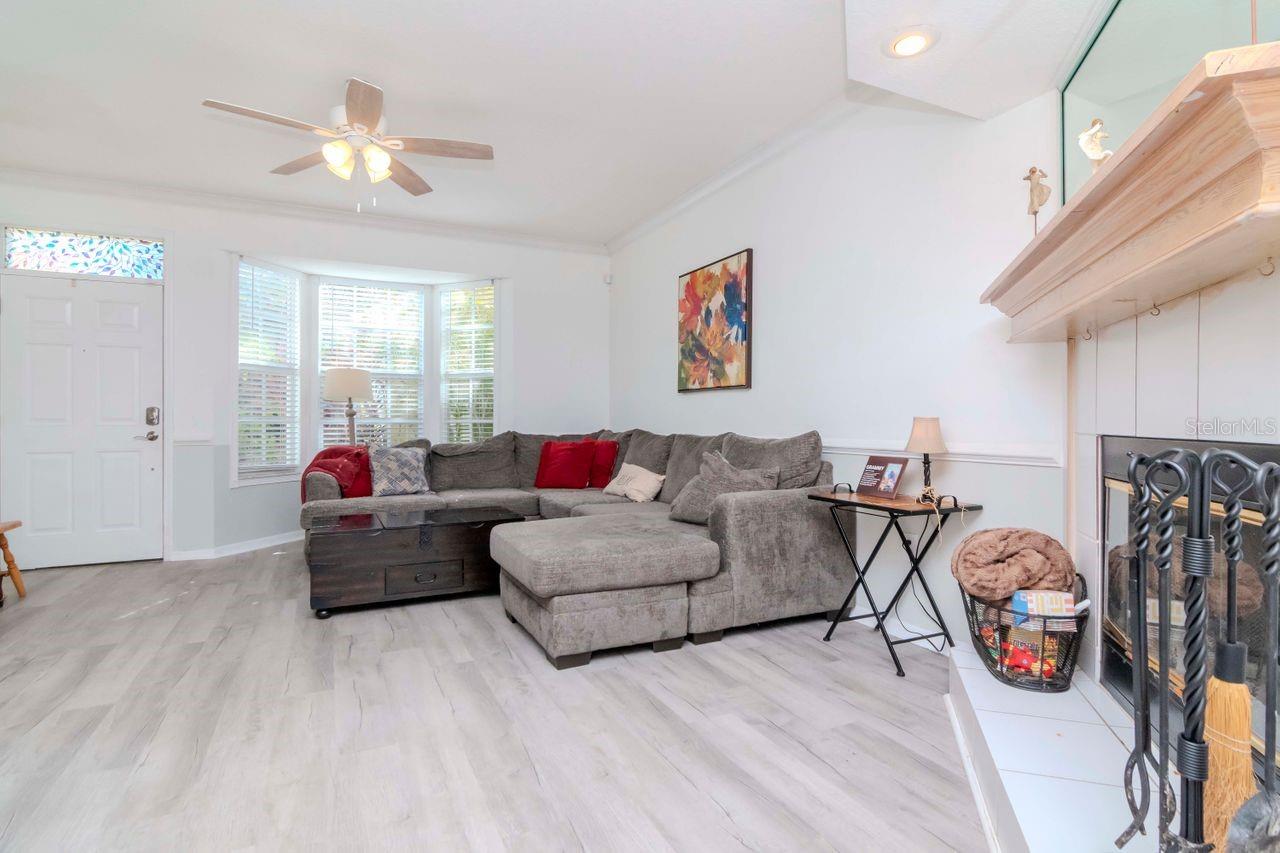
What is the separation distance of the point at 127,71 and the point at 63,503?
295 cm

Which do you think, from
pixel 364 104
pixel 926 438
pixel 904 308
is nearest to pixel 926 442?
pixel 926 438

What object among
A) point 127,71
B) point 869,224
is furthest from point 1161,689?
point 127,71

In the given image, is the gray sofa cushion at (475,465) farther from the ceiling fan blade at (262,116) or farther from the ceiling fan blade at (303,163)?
the ceiling fan blade at (262,116)

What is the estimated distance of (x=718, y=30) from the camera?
2.55m

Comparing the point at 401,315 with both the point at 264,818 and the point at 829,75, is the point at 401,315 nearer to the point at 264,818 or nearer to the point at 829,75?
the point at 829,75

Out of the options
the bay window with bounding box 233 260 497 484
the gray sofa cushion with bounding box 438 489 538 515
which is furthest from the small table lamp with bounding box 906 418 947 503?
the bay window with bounding box 233 260 497 484

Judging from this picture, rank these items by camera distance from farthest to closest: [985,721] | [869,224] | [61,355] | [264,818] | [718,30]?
[61,355], [869,224], [718,30], [985,721], [264,818]

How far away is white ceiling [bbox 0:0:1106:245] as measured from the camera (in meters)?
2.31

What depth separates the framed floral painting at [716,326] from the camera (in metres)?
3.95

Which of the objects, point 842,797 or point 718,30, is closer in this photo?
point 842,797

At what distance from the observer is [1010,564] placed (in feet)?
6.62

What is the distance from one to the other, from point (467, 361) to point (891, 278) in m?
3.91

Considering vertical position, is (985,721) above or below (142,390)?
below

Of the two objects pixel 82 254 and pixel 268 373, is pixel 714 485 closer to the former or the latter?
pixel 268 373
